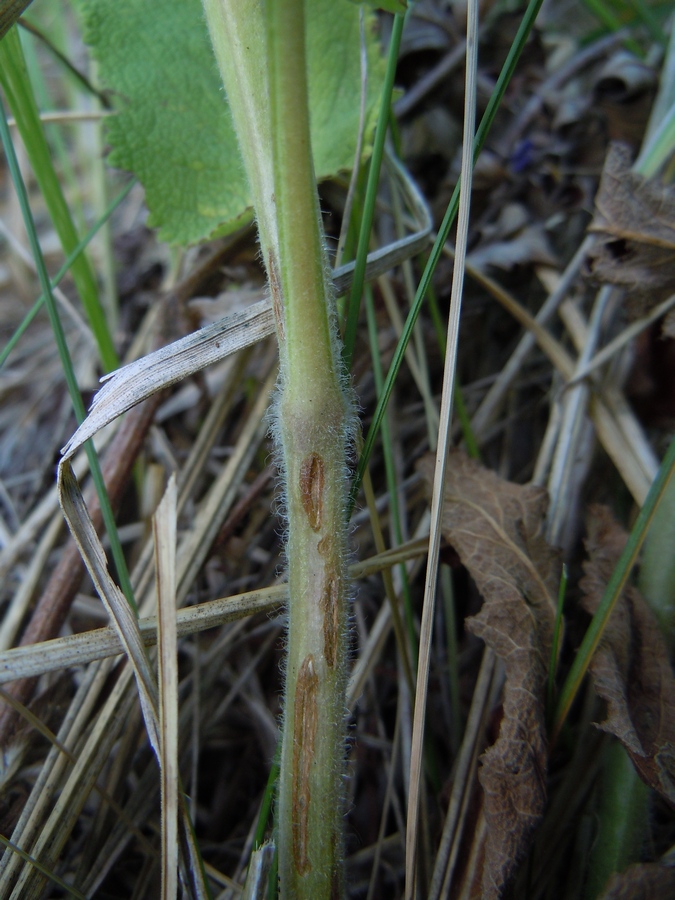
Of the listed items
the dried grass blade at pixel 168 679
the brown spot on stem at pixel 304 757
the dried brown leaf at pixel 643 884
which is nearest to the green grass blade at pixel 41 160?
the dried grass blade at pixel 168 679

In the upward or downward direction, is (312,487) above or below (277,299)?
below

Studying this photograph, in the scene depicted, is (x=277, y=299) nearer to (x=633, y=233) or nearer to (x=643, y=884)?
(x=633, y=233)

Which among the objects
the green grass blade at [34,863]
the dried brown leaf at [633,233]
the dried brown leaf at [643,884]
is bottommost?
the dried brown leaf at [643,884]

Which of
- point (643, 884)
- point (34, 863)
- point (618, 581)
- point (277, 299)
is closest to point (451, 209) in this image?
point (277, 299)

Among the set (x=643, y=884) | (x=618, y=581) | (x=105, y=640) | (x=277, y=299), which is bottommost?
(x=643, y=884)

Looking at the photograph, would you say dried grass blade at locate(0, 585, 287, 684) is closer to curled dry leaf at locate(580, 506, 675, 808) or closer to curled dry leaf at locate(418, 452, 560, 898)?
curled dry leaf at locate(418, 452, 560, 898)

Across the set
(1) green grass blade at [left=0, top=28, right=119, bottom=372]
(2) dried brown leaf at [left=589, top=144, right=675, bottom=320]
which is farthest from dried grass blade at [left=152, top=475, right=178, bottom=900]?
(2) dried brown leaf at [left=589, top=144, right=675, bottom=320]

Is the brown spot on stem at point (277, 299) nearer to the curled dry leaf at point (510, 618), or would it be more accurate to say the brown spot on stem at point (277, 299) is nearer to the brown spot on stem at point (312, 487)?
A: the brown spot on stem at point (312, 487)
